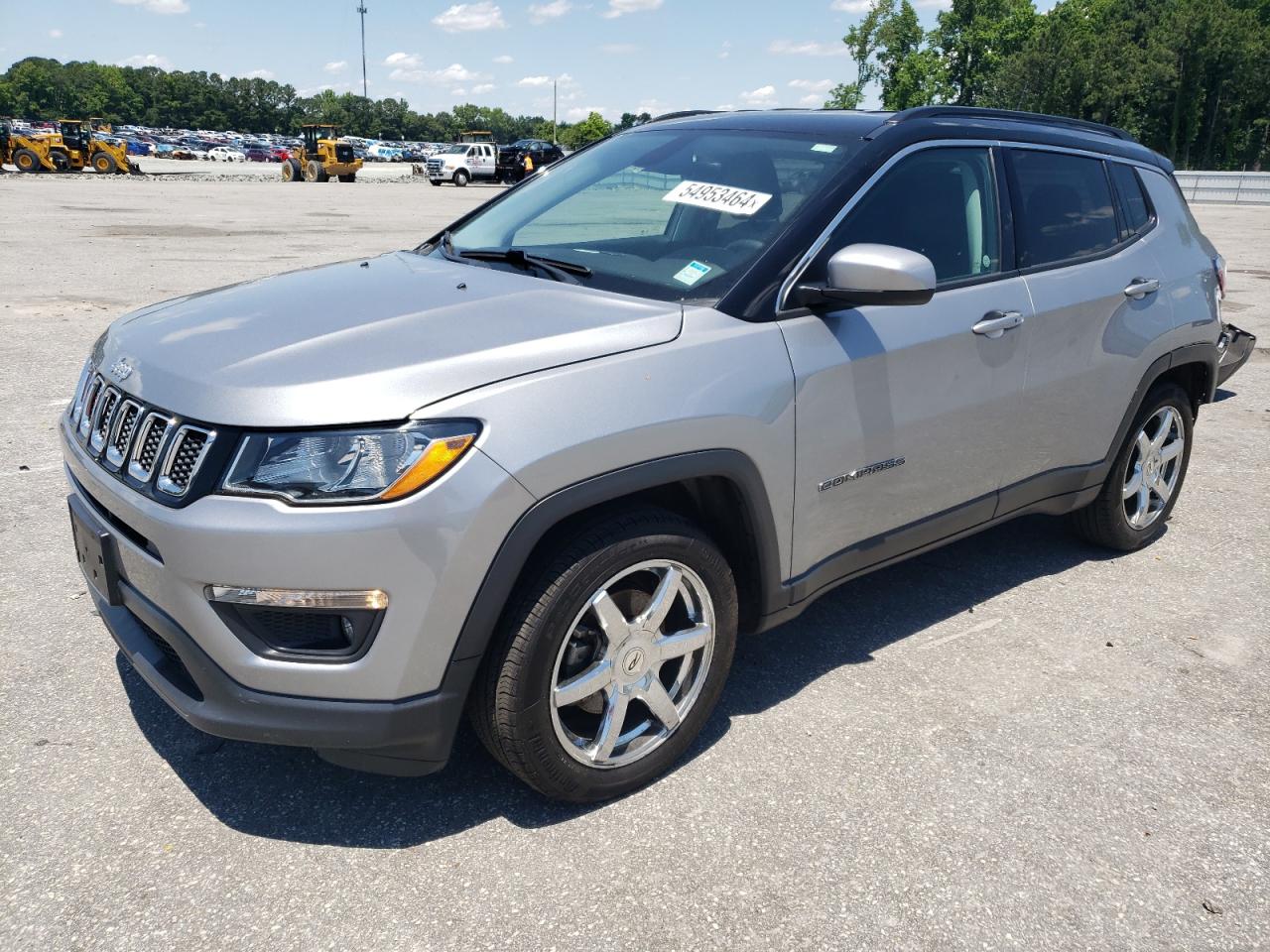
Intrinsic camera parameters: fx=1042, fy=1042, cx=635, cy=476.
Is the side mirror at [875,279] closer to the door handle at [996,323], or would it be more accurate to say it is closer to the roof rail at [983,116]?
the door handle at [996,323]

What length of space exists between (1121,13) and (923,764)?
9685 cm

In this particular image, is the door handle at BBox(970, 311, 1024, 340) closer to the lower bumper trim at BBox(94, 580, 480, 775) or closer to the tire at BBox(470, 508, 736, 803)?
the tire at BBox(470, 508, 736, 803)

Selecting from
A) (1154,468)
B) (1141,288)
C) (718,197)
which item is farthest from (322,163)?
(718,197)

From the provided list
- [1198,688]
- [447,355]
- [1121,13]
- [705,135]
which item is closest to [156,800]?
[447,355]

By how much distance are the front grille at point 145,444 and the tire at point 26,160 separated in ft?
153

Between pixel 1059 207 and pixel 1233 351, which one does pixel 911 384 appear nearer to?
pixel 1059 207

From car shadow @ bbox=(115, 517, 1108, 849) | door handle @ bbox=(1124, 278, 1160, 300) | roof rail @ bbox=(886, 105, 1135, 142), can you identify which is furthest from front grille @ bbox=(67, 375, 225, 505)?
door handle @ bbox=(1124, 278, 1160, 300)

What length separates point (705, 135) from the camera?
3.70m

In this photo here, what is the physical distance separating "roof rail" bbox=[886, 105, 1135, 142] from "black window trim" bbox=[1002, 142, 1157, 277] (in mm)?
129

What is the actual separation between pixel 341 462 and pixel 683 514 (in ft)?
3.36

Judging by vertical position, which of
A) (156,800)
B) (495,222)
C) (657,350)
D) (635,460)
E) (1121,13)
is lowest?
(156,800)

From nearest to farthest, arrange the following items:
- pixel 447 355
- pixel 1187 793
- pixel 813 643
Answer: pixel 447 355, pixel 1187 793, pixel 813 643

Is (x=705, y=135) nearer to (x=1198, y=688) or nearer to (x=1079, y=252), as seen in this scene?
(x=1079, y=252)

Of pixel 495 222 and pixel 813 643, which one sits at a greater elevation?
pixel 495 222
